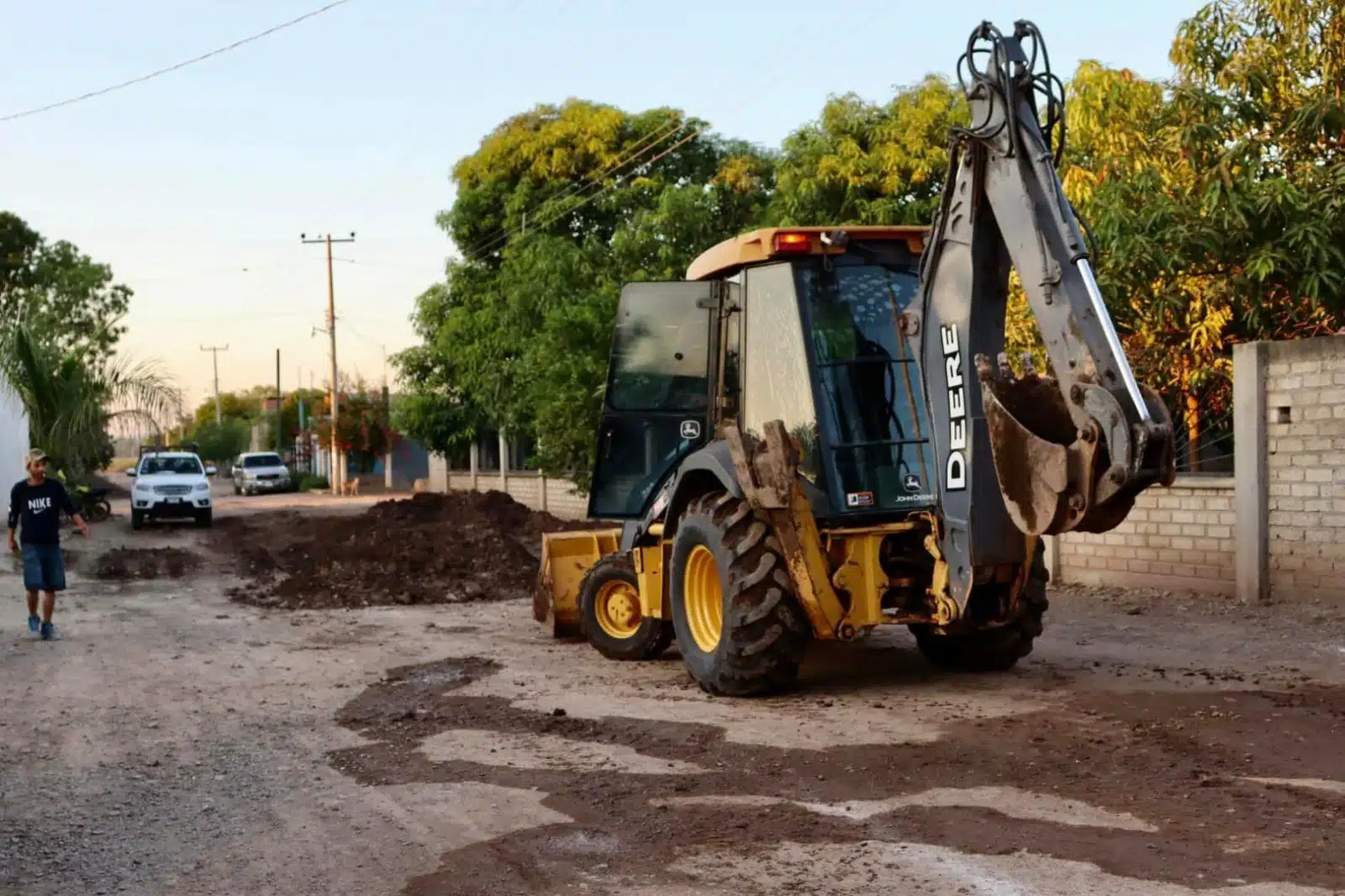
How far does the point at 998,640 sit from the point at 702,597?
2.03 meters

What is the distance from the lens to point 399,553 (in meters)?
21.2

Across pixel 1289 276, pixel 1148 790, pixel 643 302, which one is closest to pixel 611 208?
pixel 1289 276

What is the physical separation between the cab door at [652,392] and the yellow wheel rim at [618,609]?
62 centimetres

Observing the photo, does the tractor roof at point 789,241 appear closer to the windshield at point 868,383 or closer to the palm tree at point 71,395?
the windshield at point 868,383

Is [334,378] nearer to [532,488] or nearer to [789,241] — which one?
[532,488]

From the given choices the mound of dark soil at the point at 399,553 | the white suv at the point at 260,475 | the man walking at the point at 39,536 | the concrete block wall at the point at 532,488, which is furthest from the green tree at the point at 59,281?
the man walking at the point at 39,536

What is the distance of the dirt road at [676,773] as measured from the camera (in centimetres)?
576

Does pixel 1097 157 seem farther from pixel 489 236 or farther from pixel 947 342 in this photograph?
pixel 489 236

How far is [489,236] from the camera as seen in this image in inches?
1527

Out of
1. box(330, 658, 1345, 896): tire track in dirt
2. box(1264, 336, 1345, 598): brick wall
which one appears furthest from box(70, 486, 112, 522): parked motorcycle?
box(1264, 336, 1345, 598): brick wall

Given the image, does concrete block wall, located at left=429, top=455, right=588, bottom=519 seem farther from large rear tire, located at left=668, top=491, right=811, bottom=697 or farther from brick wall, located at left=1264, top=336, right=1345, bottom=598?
large rear tire, located at left=668, top=491, right=811, bottom=697

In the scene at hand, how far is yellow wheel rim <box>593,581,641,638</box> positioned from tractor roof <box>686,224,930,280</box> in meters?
2.89

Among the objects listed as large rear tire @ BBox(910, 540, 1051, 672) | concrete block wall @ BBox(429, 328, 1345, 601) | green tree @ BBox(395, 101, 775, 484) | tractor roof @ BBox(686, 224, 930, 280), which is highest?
green tree @ BBox(395, 101, 775, 484)

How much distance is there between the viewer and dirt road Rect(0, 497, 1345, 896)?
5.76 m
